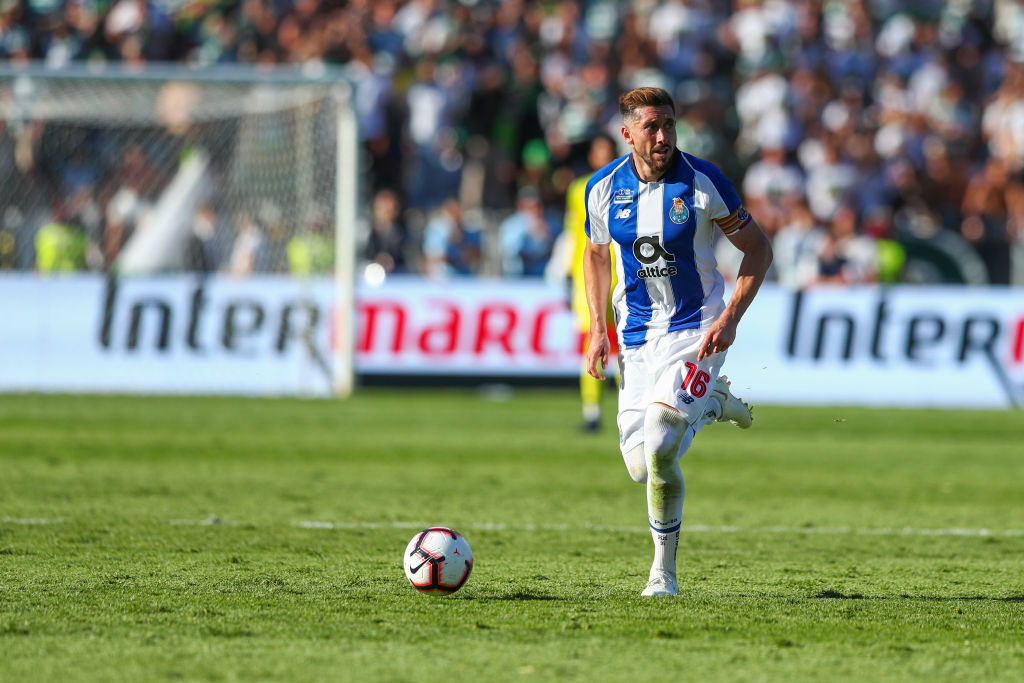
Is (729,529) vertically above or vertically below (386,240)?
below

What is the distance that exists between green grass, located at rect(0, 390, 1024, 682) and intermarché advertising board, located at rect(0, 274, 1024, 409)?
7.06 ft

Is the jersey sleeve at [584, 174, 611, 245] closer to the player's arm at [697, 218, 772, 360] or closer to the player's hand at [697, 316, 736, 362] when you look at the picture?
the player's arm at [697, 218, 772, 360]

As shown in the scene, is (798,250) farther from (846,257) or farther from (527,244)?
(527,244)

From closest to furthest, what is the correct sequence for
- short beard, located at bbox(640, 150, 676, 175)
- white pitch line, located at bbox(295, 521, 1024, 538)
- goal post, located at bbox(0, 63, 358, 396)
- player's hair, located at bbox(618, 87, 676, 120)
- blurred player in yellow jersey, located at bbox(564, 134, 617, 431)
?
1. player's hair, located at bbox(618, 87, 676, 120)
2. short beard, located at bbox(640, 150, 676, 175)
3. white pitch line, located at bbox(295, 521, 1024, 538)
4. blurred player in yellow jersey, located at bbox(564, 134, 617, 431)
5. goal post, located at bbox(0, 63, 358, 396)

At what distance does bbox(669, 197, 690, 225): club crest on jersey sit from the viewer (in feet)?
18.9

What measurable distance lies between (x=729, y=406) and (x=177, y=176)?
1318 centimetres

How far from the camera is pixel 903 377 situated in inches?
629

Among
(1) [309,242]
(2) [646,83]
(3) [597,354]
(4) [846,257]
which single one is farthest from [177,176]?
(3) [597,354]

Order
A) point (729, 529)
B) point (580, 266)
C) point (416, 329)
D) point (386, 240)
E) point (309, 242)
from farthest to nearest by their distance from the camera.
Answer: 1. point (386, 240)
2. point (309, 242)
3. point (416, 329)
4. point (580, 266)
5. point (729, 529)

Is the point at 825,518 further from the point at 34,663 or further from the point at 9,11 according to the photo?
the point at 9,11

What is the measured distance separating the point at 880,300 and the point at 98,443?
28.0 ft

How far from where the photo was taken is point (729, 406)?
19.6 ft

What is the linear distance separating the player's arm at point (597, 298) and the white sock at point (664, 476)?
1.29 feet

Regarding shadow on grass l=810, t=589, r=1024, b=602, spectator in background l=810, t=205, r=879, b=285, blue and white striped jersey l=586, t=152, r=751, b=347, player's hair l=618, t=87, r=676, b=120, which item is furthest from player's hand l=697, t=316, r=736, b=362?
spectator in background l=810, t=205, r=879, b=285
